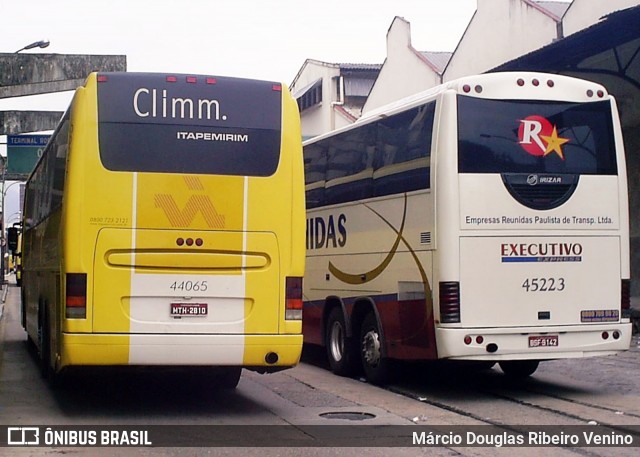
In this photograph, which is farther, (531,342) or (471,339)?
(531,342)

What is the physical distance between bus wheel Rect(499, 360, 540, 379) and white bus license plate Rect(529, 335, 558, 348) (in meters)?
1.77

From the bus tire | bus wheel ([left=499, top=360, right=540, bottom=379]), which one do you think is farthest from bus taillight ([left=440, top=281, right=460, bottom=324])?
the bus tire

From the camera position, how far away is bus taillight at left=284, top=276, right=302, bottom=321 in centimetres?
983

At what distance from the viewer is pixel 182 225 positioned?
9562 millimetres

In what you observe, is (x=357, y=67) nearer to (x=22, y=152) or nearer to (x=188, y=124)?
(x=22, y=152)

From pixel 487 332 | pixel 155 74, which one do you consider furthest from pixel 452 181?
pixel 155 74

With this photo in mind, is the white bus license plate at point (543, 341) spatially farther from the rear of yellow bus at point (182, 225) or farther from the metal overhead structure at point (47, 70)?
the metal overhead structure at point (47, 70)

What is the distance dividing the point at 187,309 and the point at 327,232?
5373mm

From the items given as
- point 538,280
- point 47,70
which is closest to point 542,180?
point 538,280

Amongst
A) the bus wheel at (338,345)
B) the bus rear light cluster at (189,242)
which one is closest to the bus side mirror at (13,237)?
the bus wheel at (338,345)

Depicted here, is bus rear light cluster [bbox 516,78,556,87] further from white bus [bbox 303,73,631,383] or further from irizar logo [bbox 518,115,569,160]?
irizar logo [bbox 518,115,569,160]

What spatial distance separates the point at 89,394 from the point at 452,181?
508cm

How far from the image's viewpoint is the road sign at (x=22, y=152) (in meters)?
35.2

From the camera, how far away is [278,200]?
9914 mm
